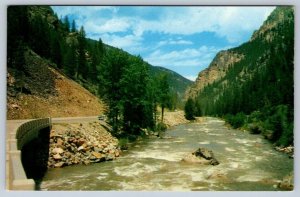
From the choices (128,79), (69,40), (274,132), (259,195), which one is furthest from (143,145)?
(69,40)

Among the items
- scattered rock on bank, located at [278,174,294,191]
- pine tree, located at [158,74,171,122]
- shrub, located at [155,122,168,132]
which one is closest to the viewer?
scattered rock on bank, located at [278,174,294,191]

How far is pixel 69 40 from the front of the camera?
104 feet

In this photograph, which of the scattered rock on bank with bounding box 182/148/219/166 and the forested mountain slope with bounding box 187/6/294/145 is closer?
the forested mountain slope with bounding box 187/6/294/145

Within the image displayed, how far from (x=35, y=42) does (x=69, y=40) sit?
5040 millimetres

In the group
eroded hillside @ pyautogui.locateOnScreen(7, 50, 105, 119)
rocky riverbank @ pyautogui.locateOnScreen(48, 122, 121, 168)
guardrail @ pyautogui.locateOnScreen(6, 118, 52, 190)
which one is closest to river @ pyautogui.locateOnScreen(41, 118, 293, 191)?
rocky riverbank @ pyautogui.locateOnScreen(48, 122, 121, 168)

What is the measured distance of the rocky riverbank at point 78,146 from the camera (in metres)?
15.5

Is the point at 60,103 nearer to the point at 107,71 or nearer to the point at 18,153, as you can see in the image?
the point at 107,71

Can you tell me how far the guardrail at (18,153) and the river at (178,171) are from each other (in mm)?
1366

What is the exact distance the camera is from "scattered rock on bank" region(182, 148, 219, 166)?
15203 mm

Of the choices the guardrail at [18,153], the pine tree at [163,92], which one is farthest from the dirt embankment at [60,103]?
the pine tree at [163,92]

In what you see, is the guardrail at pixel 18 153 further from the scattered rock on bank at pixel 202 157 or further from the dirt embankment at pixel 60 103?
the scattered rock on bank at pixel 202 157

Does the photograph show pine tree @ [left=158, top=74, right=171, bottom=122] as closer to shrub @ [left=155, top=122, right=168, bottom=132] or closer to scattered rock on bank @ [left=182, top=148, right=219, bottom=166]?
shrub @ [left=155, top=122, right=168, bottom=132]

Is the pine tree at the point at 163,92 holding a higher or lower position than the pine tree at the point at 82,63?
lower

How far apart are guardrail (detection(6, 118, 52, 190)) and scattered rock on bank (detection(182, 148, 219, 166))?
5.02 meters
